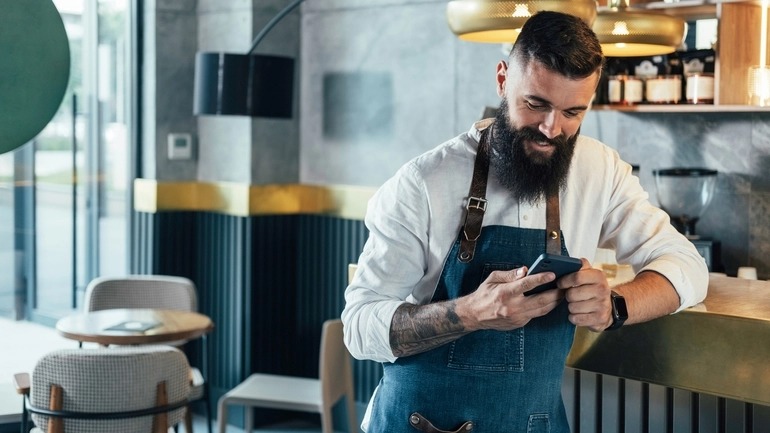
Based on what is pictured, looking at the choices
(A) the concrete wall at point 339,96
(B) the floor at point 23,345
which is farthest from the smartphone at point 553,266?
(B) the floor at point 23,345

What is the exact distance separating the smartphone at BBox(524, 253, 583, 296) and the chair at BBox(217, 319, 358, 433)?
273cm

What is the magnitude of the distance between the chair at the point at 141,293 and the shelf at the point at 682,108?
212cm

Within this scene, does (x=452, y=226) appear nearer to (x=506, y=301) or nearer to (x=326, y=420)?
(x=506, y=301)

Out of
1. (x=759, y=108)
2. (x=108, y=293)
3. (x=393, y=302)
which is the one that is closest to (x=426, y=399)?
(x=393, y=302)

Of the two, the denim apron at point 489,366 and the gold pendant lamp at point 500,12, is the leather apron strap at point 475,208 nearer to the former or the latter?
the denim apron at point 489,366

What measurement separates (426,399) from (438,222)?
34cm

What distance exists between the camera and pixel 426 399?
1.96 m

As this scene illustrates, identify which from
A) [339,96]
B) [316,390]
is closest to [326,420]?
[316,390]

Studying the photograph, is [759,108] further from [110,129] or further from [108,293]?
[110,129]

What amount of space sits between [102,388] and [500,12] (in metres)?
1.94

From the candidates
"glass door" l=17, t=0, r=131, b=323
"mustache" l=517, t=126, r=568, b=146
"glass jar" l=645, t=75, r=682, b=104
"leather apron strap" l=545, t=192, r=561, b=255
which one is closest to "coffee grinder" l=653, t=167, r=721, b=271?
"glass jar" l=645, t=75, r=682, b=104

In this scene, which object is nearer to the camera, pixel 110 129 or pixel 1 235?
pixel 1 235

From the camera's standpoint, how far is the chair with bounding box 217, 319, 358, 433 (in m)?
4.41

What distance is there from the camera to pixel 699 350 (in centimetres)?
213
